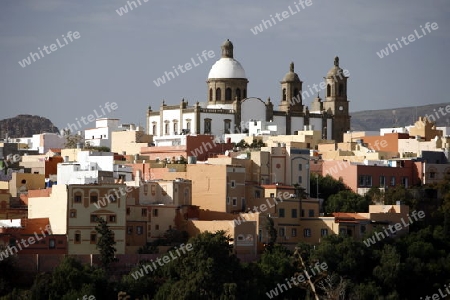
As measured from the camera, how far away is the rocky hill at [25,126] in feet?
343

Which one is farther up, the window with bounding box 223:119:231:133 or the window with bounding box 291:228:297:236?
the window with bounding box 223:119:231:133

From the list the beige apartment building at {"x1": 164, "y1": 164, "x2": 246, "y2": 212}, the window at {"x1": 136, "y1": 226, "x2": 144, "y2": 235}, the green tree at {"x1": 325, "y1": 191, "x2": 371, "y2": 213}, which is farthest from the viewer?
the green tree at {"x1": 325, "y1": 191, "x2": 371, "y2": 213}

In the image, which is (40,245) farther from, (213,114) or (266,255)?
(213,114)

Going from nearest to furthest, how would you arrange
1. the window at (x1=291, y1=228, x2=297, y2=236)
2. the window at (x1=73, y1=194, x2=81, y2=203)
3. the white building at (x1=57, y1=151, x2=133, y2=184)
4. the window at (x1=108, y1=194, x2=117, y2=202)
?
the window at (x1=73, y1=194, x2=81, y2=203) < the window at (x1=108, y1=194, x2=117, y2=202) < the window at (x1=291, y1=228, x2=297, y2=236) < the white building at (x1=57, y1=151, x2=133, y2=184)

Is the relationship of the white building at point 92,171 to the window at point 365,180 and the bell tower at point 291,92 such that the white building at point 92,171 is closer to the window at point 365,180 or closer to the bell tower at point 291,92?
the window at point 365,180

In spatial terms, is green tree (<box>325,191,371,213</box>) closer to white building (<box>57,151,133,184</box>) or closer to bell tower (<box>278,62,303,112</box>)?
white building (<box>57,151,133,184</box>)

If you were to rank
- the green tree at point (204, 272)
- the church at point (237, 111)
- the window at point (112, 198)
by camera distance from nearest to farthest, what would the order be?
the green tree at point (204, 272), the window at point (112, 198), the church at point (237, 111)

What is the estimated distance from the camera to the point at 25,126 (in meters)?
107

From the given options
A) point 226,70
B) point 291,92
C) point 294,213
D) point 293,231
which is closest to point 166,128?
point 226,70

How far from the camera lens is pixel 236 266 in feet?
142

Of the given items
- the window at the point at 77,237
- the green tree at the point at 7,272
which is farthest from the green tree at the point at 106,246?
the green tree at the point at 7,272

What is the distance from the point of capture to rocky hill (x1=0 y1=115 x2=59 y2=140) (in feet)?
343

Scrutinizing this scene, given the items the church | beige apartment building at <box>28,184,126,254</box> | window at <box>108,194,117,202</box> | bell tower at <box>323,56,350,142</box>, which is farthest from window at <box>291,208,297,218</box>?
bell tower at <box>323,56,350,142</box>

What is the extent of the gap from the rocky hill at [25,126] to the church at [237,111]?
1259 inches
